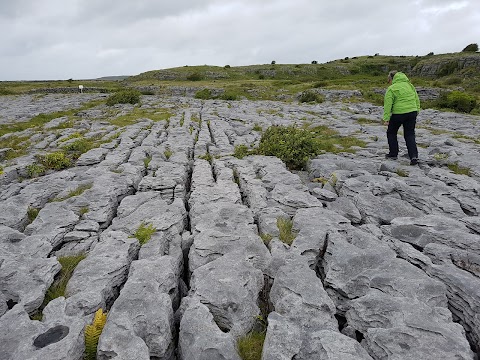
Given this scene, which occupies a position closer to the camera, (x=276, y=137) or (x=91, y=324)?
(x=91, y=324)

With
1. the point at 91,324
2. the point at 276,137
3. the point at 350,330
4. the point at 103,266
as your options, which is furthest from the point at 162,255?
the point at 276,137

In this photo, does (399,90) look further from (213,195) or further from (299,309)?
(299,309)

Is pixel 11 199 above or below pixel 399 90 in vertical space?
below

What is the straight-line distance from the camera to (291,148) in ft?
49.5

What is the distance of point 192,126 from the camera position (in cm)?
2570

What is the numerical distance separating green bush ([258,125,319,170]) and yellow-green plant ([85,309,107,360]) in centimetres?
1099

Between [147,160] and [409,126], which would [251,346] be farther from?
[409,126]

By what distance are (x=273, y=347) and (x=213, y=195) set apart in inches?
256

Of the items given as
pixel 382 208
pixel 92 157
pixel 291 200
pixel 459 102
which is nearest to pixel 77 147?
pixel 92 157

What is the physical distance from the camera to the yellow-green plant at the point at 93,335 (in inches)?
188

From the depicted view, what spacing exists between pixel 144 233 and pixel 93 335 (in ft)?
10.8

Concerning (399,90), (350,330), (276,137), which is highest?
(399,90)

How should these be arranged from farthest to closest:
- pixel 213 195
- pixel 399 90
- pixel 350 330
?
pixel 399 90
pixel 213 195
pixel 350 330

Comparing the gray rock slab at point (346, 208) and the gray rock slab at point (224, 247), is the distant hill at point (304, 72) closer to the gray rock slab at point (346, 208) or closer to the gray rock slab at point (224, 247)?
the gray rock slab at point (346, 208)
